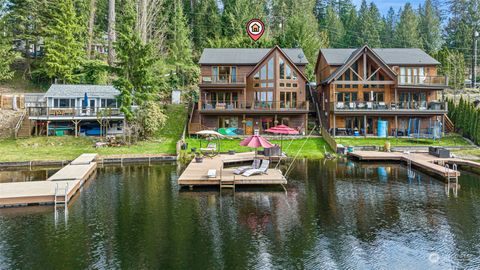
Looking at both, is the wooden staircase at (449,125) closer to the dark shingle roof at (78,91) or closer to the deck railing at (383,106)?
the deck railing at (383,106)

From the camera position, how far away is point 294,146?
33.7 m

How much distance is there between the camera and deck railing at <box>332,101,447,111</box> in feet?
124

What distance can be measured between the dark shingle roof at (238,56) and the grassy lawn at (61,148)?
36.5 feet

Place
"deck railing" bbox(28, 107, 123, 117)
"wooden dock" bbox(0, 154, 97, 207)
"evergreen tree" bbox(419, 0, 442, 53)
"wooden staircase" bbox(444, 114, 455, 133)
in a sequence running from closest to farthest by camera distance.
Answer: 1. "wooden dock" bbox(0, 154, 97, 207)
2. "deck railing" bbox(28, 107, 123, 117)
3. "wooden staircase" bbox(444, 114, 455, 133)
4. "evergreen tree" bbox(419, 0, 442, 53)

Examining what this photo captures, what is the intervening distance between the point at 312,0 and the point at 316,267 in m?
74.6

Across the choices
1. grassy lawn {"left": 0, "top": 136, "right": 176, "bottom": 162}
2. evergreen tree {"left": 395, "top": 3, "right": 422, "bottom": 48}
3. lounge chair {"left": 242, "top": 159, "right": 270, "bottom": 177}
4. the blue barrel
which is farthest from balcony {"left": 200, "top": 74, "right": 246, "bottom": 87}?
evergreen tree {"left": 395, "top": 3, "right": 422, "bottom": 48}

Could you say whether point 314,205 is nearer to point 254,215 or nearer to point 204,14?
point 254,215

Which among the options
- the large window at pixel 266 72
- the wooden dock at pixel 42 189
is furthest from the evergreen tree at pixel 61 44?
the wooden dock at pixel 42 189

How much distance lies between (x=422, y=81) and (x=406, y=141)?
8.82m

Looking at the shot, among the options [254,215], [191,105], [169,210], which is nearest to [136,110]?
[191,105]

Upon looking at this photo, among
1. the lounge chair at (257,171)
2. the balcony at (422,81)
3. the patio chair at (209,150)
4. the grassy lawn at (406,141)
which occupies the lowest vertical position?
the lounge chair at (257,171)

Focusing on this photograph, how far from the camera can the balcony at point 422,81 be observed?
38.8 m

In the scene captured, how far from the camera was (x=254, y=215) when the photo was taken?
15.9 meters

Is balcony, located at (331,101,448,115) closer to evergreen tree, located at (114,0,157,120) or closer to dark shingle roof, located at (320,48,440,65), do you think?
dark shingle roof, located at (320,48,440,65)
